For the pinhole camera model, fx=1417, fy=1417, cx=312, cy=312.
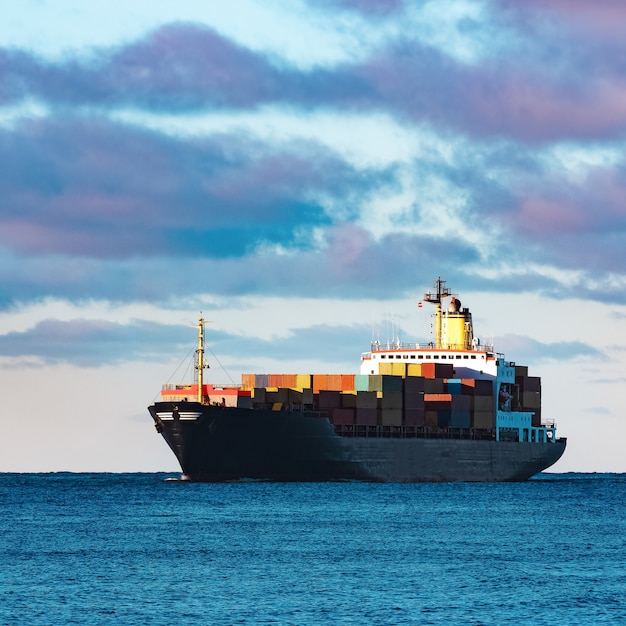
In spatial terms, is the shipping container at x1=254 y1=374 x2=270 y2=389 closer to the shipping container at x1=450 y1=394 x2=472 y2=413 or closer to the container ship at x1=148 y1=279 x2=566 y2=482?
the container ship at x1=148 y1=279 x2=566 y2=482

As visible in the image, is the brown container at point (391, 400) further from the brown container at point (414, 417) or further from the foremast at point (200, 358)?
the foremast at point (200, 358)

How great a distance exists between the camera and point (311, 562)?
5500 cm

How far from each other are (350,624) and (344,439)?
63.0 metres

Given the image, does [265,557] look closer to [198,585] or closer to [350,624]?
[198,585]

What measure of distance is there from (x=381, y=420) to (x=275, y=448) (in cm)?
1189

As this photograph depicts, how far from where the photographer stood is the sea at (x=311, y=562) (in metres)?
42.6

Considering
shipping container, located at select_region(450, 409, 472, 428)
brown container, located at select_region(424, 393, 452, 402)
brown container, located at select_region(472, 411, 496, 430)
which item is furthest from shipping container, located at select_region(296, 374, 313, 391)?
brown container, located at select_region(472, 411, 496, 430)

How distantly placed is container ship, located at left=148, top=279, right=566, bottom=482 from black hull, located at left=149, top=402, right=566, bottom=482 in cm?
8

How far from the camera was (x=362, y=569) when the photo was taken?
5269cm

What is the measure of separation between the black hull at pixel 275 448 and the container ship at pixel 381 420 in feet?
0.25

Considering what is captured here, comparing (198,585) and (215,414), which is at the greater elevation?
(215,414)

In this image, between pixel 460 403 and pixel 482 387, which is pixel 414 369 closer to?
pixel 460 403

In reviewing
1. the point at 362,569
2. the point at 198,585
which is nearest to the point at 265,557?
the point at 362,569

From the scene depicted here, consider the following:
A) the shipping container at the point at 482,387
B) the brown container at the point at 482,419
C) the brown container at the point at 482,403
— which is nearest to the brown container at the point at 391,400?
the brown container at the point at 482,403
